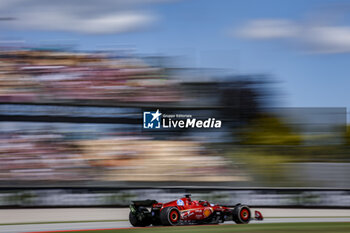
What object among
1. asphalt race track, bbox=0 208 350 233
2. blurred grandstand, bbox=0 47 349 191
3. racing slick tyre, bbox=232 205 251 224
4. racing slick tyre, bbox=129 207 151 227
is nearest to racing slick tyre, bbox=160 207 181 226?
racing slick tyre, bbox=129 207 151 227

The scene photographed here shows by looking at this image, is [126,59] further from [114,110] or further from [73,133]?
[73,133]

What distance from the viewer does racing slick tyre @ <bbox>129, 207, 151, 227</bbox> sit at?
1364cm

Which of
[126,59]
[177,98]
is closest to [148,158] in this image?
[177,98]

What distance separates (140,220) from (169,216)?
0.85 meters

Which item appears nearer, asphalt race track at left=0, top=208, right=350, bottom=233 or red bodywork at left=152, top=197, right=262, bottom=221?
red bodywork at left=152, top=197, right=262, bottom=221

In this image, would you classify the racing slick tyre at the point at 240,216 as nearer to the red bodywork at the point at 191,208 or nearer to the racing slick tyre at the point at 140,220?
the red bodywork at the point at 191,208

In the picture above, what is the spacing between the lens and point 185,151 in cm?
2166

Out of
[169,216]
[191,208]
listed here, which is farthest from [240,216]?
[169,216]

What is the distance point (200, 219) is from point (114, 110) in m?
9.10

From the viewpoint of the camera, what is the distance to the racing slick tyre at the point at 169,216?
526 inches

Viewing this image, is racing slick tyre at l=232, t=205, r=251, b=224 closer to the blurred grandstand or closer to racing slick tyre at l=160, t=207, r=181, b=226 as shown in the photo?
racing slick tyre at l=160, t=207, r=181, b=226

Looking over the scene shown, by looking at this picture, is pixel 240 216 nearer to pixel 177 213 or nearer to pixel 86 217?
pixel 177 213

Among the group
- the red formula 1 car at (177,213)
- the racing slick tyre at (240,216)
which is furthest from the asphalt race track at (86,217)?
the racing slick tyre at (240,216)

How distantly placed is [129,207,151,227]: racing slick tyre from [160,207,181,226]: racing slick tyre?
18.8 inches
